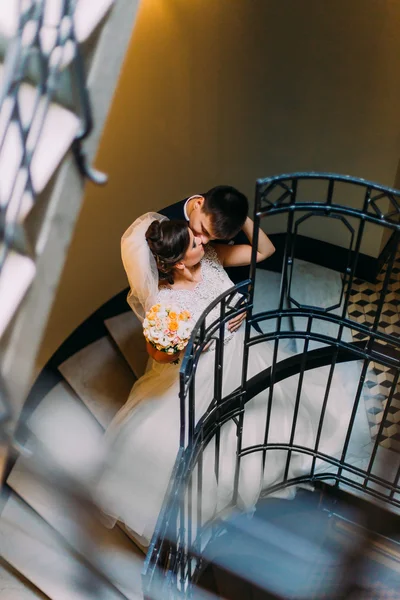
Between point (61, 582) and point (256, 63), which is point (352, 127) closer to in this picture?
point (256, 63)

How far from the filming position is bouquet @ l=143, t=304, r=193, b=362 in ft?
10.2

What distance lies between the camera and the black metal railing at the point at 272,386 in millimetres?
2658

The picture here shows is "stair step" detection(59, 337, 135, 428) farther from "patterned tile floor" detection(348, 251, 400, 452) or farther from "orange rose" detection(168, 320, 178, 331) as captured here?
"patterned tile floor" detection(348, 251, 400, 452)

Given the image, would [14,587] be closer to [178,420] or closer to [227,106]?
[178,420]

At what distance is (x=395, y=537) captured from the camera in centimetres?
407

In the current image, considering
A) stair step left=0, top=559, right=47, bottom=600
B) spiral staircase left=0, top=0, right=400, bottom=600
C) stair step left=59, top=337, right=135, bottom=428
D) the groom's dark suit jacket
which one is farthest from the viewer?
stair step left=59, top=337, right=135, bottom=428

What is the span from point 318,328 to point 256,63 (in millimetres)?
2091

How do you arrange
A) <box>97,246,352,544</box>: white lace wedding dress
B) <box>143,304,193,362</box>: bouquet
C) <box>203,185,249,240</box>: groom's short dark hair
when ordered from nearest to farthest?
<box>143,304,193,362</box>: bouquet, <box>203,185,249,240</box>: groom's short dark hair, <box>97,246,352,544</box>: white lace wedding dress

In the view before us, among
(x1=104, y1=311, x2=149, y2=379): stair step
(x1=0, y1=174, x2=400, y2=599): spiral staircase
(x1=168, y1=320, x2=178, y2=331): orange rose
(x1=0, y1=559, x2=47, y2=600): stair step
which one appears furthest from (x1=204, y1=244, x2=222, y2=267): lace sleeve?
(x1=0, y1=559, x2=47, y2=600): stair step

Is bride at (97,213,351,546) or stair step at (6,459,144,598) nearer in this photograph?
bride at (97,213,351,546)

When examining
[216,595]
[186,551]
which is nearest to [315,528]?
[216,595]

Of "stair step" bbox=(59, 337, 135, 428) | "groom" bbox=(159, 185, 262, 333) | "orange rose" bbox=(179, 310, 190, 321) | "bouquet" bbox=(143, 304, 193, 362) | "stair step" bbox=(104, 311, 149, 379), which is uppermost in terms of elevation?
"groom" bbox=(159, 185, 262, 333)

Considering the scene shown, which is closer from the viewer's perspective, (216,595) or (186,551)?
(186,551)

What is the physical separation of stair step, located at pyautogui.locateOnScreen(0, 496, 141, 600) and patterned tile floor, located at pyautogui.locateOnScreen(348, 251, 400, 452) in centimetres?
195
